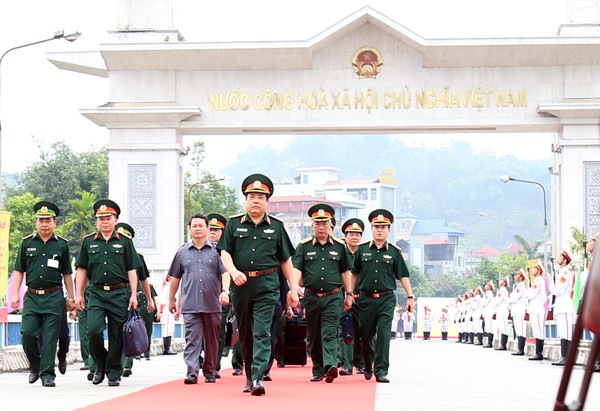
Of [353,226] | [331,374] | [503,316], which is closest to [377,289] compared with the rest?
[331,374]

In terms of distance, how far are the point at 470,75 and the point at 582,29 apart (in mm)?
3283

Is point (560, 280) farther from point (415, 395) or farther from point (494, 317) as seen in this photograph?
point (494, 317)

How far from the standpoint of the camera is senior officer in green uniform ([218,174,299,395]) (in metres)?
11.3

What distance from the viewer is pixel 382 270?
14.6 metres

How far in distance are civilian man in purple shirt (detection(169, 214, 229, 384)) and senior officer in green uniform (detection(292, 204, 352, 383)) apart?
1.28 m

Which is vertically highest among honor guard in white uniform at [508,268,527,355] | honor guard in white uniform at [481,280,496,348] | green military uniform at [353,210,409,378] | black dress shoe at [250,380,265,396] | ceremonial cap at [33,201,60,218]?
ceremonial cap at [33,201,60,218]

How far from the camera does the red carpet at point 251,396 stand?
9.66 m

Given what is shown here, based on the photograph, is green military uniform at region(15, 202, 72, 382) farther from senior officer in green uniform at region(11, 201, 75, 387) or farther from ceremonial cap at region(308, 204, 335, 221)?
ceremonial cap at region(308, 204, 335, 221)

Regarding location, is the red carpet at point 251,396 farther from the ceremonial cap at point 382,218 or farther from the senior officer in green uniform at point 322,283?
the ceremonial cap at point 382,218

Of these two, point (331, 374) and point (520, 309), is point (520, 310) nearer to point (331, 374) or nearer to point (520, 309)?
point (520, 309)

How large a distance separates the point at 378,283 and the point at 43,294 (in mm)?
3826

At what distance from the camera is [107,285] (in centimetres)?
1280

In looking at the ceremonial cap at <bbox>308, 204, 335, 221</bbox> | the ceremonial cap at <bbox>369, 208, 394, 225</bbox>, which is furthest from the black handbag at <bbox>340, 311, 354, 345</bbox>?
the ceremonial cap at <bbox>308, 204, 335, 221</bbox>

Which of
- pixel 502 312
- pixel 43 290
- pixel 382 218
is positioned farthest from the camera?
pixel 502 312
